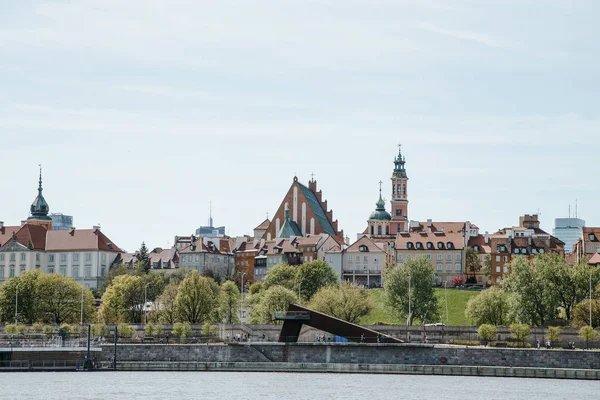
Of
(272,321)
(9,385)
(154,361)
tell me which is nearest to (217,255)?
(272,321)

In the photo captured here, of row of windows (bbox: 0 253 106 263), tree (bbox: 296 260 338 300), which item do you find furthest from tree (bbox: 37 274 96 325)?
row of windows (bbox: 0 253 106 263)

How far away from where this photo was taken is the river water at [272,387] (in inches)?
3140

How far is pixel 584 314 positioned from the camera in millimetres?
116438

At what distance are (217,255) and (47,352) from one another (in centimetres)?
8640

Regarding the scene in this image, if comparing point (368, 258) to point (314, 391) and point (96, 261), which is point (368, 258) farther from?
point (314, 391)

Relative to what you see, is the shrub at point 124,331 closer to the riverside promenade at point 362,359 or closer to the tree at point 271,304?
the riverside promenade at point 362,359

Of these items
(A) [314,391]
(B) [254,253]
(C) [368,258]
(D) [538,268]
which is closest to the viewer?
(A) [314,391]

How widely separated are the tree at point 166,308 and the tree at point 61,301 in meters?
6.51

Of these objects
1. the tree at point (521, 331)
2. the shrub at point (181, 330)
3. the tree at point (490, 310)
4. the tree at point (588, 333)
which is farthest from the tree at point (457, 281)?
the shrub at point (181, 330)

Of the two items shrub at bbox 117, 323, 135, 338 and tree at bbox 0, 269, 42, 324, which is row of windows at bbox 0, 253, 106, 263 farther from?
shrub at bbox 117, 323, 135, 338

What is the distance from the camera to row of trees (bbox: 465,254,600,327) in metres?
121

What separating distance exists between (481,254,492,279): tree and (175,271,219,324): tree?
159 feet

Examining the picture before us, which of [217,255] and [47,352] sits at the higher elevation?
[217,255]

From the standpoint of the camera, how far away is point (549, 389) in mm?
84750
